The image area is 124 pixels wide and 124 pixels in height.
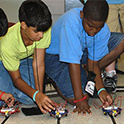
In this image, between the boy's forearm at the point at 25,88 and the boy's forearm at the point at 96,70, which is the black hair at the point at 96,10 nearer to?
the boy's forearm at the point at 96,70

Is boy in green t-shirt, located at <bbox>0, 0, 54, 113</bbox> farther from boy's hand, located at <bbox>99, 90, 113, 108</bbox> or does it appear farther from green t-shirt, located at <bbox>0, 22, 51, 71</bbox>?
boy's hand, located at <bbox>99, 90, 113, 108</bbox>

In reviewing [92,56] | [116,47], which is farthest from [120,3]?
[92,56]

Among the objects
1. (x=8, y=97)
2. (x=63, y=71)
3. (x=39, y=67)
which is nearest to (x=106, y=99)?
(x=63, y=71)

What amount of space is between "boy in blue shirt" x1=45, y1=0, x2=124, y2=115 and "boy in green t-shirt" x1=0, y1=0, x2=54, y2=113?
0.44ft

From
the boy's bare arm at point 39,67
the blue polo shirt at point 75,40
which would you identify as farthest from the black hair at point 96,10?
the boy's bare arm at point 39,67

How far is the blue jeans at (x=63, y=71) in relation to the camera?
144 cm

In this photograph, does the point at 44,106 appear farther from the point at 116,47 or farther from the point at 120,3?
the point at 120,3

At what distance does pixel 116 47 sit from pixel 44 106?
0.80 m

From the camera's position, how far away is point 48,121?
1.14 meters

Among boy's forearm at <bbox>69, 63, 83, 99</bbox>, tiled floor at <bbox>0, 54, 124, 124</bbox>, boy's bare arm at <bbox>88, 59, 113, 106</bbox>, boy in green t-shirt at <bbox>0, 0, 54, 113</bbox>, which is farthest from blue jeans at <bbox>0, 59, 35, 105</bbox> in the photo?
boy's bare arm at <bbox>88, 59, 113, 106</bbox>

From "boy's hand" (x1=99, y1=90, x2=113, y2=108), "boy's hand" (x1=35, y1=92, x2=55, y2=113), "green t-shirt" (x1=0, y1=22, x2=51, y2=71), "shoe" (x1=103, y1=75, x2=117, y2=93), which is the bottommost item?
"shoe" (x1=103, y1=75, x2=117, y2=93)

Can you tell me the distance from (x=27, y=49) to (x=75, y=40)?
0.32 metres

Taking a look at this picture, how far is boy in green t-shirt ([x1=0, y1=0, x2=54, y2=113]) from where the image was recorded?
1156mm

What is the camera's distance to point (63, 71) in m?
1.48
